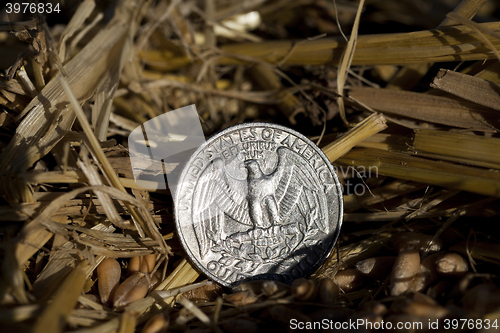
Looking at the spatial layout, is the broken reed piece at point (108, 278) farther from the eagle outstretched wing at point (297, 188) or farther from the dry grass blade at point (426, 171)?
the dry grass blade at point (426, 171)

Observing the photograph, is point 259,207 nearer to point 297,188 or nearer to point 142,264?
point 297,188

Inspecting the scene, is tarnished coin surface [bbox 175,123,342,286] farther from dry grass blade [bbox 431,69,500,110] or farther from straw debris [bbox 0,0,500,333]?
dry grass blade [bbox 431,69,500,110]

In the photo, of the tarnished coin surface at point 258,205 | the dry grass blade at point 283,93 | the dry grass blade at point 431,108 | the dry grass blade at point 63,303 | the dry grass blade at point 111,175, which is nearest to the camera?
the dry grass blade at point 63,303

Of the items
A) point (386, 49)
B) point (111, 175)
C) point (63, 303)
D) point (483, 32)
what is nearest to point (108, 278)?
point (63, 303)

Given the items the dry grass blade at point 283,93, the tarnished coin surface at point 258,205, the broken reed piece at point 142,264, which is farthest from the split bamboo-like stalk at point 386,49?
the broken reed piece at point 142,264

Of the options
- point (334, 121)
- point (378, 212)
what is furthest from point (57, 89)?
point (378, 212)
